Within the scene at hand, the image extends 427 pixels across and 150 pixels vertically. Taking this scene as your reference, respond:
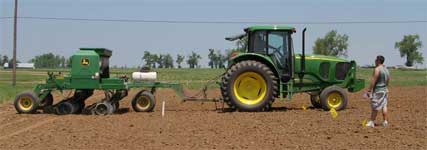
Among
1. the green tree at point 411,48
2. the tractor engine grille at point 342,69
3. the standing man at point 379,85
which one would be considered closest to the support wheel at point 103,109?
the tractor engine grille at point 342,69

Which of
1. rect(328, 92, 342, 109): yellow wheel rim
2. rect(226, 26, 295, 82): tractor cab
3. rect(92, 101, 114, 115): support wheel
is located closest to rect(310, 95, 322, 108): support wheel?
rect(328, 92, 342, 109): yellow wheel rim

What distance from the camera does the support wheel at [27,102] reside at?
13.9 metres

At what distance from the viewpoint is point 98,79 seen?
541 inches

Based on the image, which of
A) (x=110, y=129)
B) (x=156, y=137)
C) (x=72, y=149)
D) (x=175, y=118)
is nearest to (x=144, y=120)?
(x=175, y=118)

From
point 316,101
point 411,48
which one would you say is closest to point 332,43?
point 411,48

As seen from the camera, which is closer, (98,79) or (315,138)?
(315,138)

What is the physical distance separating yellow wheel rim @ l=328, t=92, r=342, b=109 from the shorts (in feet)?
11.0

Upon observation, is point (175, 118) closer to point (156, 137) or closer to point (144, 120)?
point (144, 120)

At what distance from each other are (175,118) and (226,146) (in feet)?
13.6

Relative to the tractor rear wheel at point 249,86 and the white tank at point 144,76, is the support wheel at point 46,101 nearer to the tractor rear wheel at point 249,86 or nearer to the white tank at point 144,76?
the white tank at point 144,76

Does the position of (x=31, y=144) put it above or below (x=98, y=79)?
below

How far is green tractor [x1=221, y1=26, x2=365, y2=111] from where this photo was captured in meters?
13.2

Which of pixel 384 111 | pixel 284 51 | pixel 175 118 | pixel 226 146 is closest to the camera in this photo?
pixel 226 146

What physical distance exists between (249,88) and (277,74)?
787 millimetres
